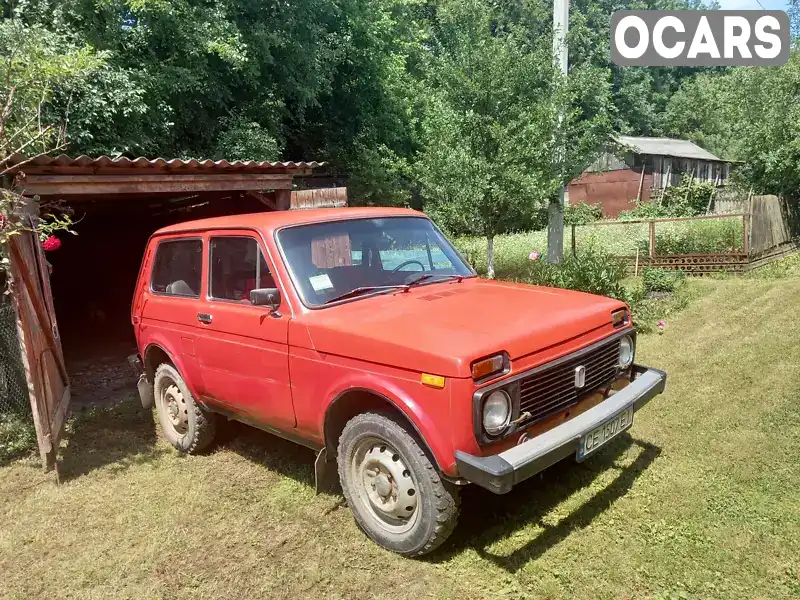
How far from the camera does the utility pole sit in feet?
33.7

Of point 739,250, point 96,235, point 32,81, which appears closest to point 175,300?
point 32,81

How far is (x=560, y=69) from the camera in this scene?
414 inches

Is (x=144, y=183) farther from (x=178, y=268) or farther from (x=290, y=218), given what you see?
(x=290, y=218)

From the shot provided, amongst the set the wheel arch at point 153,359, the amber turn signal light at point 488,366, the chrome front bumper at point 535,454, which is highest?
the amber turn signal light at point 488,366

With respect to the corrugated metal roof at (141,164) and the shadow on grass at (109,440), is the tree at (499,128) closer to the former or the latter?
the corrugated metal roof at (141,164)

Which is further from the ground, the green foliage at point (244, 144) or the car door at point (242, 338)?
the green foliage at point (244, 144)

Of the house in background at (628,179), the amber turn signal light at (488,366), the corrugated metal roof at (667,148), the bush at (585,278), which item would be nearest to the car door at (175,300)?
the amber turn signal light at (488,366)

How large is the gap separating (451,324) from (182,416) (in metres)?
3.06

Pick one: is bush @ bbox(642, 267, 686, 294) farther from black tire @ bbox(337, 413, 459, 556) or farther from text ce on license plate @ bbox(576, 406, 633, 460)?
black tire @ bbox(337, 413, 459, 556)

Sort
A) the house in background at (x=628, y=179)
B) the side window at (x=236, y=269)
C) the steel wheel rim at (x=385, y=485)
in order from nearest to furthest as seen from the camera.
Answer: the steel wheel rim at (x=385, y=485) < the side window at (x=236, y=269) < the house in background at (x=628, y=179)

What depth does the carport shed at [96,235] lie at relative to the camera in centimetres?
517

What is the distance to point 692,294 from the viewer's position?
9.98 m

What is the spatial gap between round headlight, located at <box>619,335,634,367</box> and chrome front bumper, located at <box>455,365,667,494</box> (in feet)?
1.30

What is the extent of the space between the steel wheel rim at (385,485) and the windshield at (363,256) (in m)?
1.00
